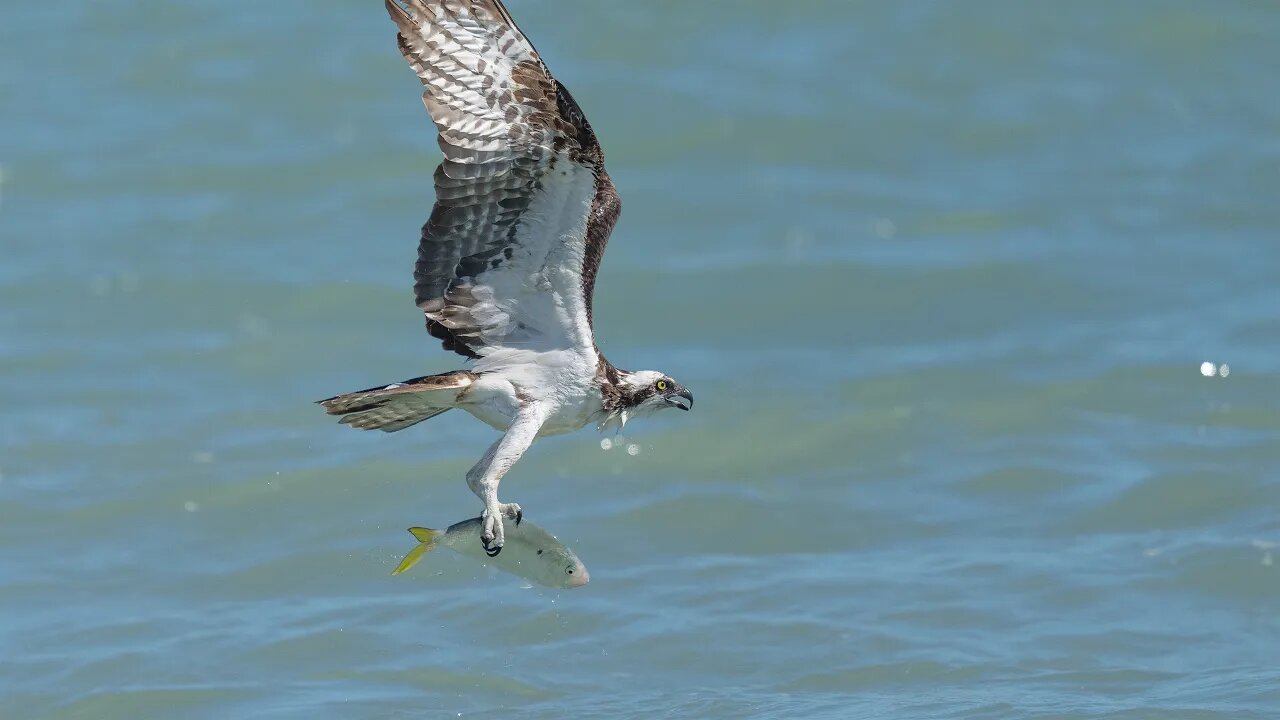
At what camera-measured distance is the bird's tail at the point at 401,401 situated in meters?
7.85

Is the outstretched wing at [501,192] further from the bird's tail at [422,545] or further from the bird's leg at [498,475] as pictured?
the bird's tail at [422,545]

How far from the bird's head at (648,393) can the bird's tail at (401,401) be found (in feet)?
2.43

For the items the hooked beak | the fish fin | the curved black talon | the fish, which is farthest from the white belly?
the fish fin

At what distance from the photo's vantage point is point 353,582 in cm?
1126

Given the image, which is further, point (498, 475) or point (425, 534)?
point (498, 475)

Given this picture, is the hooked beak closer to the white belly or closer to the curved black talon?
the white belly

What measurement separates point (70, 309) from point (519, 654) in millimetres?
6780

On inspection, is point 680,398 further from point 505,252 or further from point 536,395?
point 505,252

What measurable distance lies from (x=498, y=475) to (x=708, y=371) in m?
6.38

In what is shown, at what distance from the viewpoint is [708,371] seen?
46.4 feet

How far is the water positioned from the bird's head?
190cm

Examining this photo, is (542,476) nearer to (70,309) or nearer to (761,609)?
(761,609)

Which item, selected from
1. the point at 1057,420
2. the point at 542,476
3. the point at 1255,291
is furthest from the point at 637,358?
the point at 1255,291

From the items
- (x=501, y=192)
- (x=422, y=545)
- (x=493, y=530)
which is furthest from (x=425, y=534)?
(x=501, y=192)
